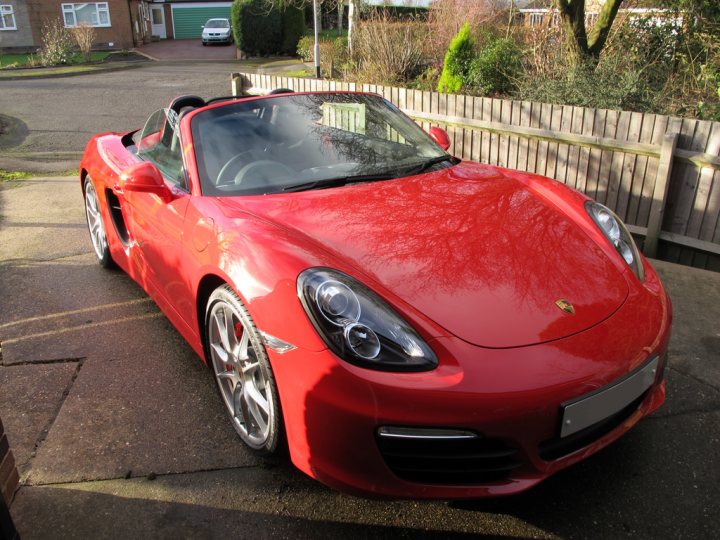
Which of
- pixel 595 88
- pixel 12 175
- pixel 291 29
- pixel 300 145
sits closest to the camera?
pixel 300 145

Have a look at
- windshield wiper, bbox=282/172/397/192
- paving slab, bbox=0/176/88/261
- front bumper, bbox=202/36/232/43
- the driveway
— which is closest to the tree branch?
windshield wiper, bbox=282/172/397/192

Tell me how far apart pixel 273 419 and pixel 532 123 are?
173 inches

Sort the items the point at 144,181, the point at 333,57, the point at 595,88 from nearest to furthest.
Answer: the point at 144,181, the point at 595,88, the point at 333,57

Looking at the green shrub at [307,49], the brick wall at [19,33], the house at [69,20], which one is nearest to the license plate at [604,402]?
the green shrub at [307,49]

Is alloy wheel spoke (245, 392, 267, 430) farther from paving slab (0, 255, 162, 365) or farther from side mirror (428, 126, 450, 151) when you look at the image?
side mirror (428, 126, 450, 151)

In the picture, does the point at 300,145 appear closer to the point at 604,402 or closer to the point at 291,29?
the point at 604,402

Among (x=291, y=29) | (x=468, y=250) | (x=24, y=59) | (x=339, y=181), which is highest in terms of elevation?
(x=291, y=29)

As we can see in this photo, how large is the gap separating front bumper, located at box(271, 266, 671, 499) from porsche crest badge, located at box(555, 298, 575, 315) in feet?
0.33

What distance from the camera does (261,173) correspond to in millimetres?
2996

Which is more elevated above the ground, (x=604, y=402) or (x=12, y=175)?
(x=604, y=402)

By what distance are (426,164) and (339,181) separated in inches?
23.2

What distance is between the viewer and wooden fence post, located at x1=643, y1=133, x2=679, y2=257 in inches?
182

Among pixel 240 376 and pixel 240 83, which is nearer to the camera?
pixel 240 376

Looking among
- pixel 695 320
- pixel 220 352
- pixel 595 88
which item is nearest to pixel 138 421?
pixel 220 352
